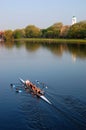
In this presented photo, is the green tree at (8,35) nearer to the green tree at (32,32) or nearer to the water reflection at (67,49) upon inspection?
the green tree at (32,32)

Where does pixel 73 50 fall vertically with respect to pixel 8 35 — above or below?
above

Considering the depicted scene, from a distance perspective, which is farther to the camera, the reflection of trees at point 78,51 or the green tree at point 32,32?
the green tree at point 32,32

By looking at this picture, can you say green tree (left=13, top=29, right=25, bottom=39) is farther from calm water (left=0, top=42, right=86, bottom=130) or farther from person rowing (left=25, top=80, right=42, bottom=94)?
person rowing (left=25, top=80, right=42, bottom=94)

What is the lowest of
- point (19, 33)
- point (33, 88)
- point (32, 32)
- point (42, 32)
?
point (19, 33)

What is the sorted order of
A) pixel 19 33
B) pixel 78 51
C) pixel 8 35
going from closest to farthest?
pixel 78 51, pixel 8 35, pixel 19 33

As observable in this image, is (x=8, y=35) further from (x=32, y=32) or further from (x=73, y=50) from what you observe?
(x=73, y=50)

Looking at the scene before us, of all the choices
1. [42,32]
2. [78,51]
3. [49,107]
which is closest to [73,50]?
[78,51]

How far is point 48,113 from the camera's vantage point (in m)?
15.7

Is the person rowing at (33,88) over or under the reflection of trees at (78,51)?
over

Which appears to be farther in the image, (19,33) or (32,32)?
(19,33)

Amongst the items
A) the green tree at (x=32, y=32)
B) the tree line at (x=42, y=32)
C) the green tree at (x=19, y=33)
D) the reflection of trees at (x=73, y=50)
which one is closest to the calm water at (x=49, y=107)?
the reflection of trees at (x=73, y=50)

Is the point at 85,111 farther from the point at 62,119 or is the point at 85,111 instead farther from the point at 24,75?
the point at 24,75

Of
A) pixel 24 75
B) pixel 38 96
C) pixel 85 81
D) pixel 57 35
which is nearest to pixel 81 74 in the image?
pixel 85 81

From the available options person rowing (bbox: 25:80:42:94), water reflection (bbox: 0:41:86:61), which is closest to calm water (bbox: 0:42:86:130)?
person rowing (bbox: 25:80:42:94)
